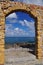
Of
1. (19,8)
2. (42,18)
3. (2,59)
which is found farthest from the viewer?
(42,18)

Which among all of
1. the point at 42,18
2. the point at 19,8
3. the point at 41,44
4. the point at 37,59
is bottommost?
the point at 37,59

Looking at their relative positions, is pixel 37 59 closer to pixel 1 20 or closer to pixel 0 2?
pixel 1 20

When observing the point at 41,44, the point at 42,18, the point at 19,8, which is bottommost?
the point at 41,44

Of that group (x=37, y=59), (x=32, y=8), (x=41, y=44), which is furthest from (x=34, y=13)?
(x=37, y=59)

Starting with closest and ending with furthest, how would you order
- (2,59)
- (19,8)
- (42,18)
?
(2,59) < (19,8) < (42,18)

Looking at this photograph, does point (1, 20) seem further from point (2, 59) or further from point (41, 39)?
point (41, 39)

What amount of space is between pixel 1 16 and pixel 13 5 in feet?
2.90

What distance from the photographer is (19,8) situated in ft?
34.2

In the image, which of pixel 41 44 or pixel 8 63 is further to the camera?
pixel 41 44

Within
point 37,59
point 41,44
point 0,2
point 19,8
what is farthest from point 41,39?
point 0,2

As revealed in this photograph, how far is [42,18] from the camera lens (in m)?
11.2

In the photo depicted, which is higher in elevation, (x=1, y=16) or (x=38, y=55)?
(x=1, y=16)

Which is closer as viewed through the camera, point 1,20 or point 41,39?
point 1,20

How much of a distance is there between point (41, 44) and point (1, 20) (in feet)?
8.69
